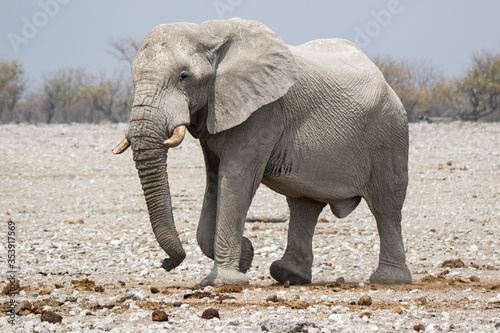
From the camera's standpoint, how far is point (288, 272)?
7.78 meters

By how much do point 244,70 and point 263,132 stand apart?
554mm

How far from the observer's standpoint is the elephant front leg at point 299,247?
307 inches

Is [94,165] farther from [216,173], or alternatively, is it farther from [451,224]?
[216,173]

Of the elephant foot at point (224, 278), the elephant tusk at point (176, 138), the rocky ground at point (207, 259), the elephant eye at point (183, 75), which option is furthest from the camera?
the elephant foot at point (224, 278)

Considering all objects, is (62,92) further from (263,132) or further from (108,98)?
(263,132)

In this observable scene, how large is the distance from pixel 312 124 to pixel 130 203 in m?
8.91

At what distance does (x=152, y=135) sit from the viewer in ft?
20.0

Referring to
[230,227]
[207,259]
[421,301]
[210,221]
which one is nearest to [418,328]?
[421,301]

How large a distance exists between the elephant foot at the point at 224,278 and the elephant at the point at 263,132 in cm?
1

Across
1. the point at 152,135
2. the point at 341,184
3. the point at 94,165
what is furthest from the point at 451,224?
the point at 94,165

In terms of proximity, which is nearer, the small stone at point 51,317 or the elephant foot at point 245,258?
the small stone at point 51,317

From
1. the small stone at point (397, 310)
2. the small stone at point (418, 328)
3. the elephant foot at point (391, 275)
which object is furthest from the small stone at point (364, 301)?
the elephant foot at point (391, 275)

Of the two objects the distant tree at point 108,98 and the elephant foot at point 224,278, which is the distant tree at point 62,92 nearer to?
the distant tree at point 108,98

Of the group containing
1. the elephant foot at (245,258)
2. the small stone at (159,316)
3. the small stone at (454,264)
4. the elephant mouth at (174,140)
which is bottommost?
the small stone at (159,316)
